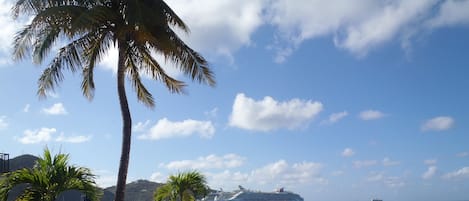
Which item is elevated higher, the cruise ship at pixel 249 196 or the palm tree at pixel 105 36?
the palm tree at pixel 105 36

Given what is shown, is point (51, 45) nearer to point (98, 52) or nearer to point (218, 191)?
point (98, 52)

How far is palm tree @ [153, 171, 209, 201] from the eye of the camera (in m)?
19.6

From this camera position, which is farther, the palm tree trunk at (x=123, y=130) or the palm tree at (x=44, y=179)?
the palm tree trunk at (x=123, y=130)

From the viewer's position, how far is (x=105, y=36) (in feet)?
49.4

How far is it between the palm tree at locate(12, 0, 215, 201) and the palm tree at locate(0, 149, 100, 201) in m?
2.41

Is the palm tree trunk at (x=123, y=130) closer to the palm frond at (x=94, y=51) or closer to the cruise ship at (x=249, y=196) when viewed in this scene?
the palm frond at (x=94, y=51)

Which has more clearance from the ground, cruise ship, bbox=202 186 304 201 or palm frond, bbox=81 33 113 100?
palm frond, bbox=81 33 113 100

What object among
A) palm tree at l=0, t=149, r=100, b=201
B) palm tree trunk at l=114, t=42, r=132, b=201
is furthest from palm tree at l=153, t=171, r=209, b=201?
palm tree at l=0, t=149, r=100, b=201

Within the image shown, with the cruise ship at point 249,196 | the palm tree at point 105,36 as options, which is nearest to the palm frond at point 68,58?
the palm tree at point 105,36

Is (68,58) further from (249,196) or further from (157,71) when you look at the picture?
(249,196)

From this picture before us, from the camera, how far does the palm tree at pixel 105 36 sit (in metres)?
13.9

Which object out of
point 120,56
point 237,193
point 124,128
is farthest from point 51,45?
point 237,193

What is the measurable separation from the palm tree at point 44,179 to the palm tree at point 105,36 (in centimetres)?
241

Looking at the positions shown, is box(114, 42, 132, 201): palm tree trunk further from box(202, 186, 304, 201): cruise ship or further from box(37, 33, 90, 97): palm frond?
box(202, 186, 304, 201): cruise ship
